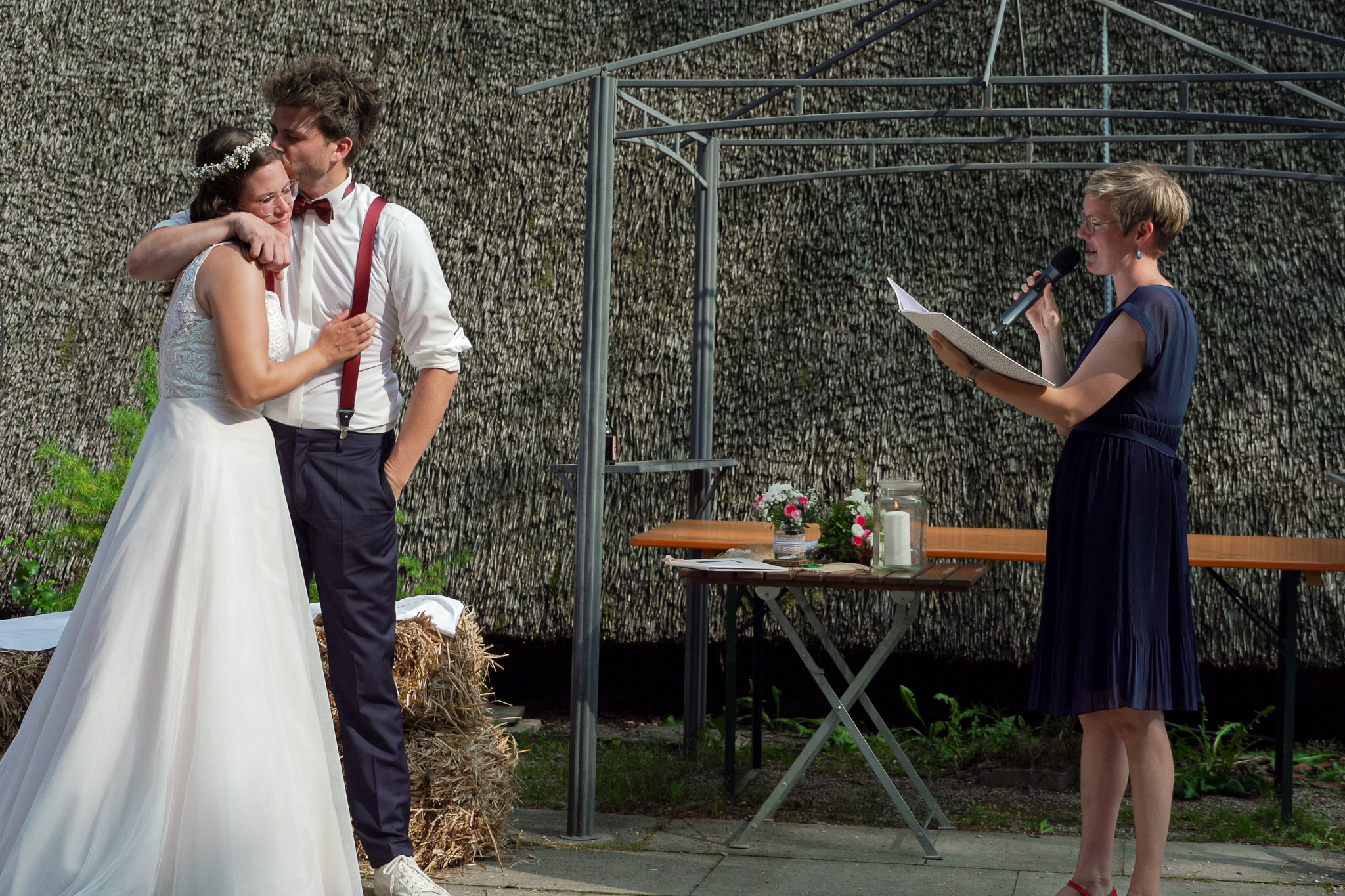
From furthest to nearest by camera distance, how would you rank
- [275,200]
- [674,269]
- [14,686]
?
[674,269] → [14,686] → [275,200]

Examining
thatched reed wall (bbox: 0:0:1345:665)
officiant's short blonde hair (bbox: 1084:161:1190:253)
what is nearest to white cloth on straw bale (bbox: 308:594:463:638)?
thatched reed wall (bbox: 0:0:1345:665)

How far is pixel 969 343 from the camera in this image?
288 cm

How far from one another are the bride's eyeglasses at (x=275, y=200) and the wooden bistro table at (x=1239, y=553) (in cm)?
172

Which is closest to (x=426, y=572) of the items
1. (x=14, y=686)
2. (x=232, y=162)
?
(x=14, y=686)

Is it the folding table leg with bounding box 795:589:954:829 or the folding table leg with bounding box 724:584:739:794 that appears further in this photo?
the folding table leg with bounding box 724:584:739:794

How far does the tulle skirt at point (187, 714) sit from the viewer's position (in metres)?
2.45

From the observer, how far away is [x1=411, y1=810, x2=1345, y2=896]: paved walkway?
3.29m

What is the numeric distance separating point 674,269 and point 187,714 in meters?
3.34

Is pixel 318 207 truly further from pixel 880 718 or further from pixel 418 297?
pixel 880 718

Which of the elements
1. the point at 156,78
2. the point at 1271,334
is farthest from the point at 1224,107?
the point at 156,78

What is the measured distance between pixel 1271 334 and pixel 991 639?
1.64 metres

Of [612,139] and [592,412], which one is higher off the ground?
[612,139]

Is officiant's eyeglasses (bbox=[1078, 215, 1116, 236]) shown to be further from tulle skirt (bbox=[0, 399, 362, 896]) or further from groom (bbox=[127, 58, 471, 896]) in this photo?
tulle skirt (bbox=[0, 399, 362, 896])

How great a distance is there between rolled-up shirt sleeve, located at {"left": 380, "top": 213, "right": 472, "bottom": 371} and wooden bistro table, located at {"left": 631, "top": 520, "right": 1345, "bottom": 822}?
1308 millimetres
